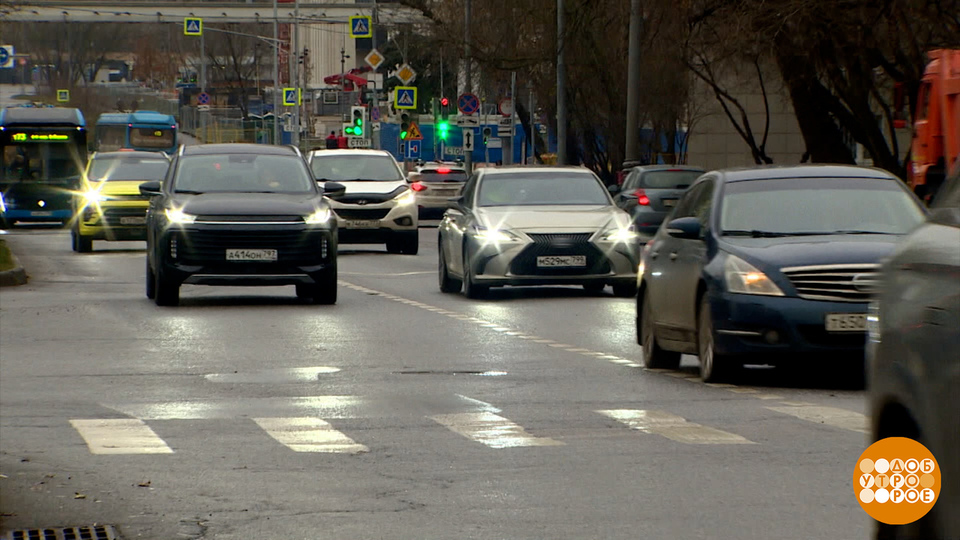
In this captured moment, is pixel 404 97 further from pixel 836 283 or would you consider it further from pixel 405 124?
pixel 836 283

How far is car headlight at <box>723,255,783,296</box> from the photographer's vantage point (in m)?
12.8

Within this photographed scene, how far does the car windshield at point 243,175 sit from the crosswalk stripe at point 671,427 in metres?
10.6

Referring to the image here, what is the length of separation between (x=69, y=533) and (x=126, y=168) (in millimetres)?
29927

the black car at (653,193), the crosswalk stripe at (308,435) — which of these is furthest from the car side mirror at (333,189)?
the black car at (653,193)

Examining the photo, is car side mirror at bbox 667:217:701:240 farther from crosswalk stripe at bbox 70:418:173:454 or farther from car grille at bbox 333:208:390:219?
car grille at bbox 333:208:390:219

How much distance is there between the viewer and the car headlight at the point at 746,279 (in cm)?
1283

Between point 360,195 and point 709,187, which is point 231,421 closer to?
point 709,187

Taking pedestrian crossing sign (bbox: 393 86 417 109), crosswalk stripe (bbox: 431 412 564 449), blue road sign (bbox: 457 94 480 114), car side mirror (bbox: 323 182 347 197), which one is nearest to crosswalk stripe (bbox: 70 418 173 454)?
crosswalk stripe (bbox: 431 412 564 449)

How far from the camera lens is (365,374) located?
14.0 meters

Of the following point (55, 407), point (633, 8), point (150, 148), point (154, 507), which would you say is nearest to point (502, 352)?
point (55, 407)

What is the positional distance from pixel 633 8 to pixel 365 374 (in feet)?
86.3

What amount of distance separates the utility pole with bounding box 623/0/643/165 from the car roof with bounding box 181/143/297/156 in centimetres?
1771

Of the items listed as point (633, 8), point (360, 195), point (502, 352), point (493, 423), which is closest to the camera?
point (493, 423)

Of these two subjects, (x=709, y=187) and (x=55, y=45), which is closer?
(x=709, y=187)
